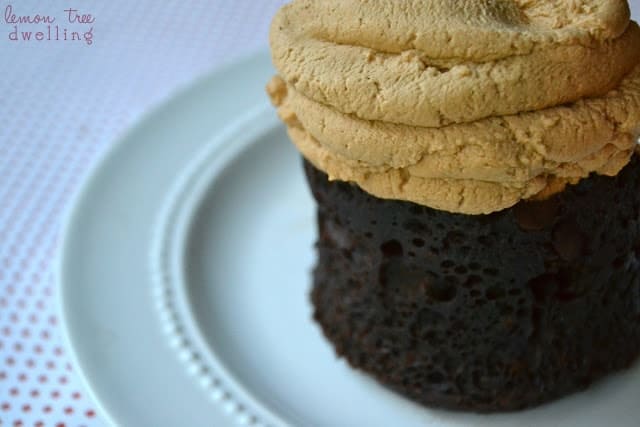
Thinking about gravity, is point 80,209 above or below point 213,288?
above

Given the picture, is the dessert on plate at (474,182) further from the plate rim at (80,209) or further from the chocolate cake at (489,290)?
the plate rim at (80,209)

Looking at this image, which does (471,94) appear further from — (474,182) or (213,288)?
(213,288)

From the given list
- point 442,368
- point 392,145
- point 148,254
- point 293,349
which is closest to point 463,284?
point 442,368

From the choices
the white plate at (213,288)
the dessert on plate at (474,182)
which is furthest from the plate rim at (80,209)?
the dessert on plate at (474,182)

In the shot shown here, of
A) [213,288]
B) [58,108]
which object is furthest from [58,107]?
[213,288]

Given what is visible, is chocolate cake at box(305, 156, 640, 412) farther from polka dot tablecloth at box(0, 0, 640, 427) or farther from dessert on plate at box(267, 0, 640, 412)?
polka dot tablecloth at box(0, 0, 640, 427)

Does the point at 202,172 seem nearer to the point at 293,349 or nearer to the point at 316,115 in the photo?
the point at 293,349
